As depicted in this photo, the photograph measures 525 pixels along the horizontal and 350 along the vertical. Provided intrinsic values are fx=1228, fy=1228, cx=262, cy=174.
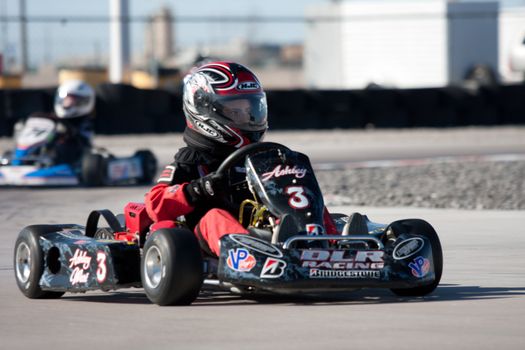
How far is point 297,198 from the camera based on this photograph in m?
6.24

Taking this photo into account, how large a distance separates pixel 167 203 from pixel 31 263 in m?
0.89

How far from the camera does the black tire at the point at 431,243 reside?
6383 millimetres

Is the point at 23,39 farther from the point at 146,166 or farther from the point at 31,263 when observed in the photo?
the point at 31,263

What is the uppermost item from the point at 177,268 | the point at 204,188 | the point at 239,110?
the point at 239,110

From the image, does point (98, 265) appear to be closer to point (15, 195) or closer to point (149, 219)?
point (149, 219)

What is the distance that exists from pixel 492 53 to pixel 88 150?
2391 cm

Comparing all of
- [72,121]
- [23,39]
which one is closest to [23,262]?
[72,121]

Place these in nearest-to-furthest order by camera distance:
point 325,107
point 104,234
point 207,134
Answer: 1. point 207,134
2. point 104,234
3. point 325,107

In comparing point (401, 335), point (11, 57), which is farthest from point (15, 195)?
point (11, 57)

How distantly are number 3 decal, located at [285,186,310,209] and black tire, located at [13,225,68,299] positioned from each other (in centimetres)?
151

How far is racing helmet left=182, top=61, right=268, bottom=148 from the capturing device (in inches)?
271

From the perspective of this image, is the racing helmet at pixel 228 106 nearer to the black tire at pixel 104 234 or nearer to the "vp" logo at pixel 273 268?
the black tire at pixel 104 234

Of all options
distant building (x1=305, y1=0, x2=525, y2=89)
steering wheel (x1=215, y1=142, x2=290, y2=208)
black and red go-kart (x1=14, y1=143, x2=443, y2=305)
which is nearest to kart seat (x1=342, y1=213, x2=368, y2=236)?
black and red go-kart (x1=14, y1=143, x2=443, y2=305)

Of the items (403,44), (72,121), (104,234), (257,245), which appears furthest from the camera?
(403,44)
